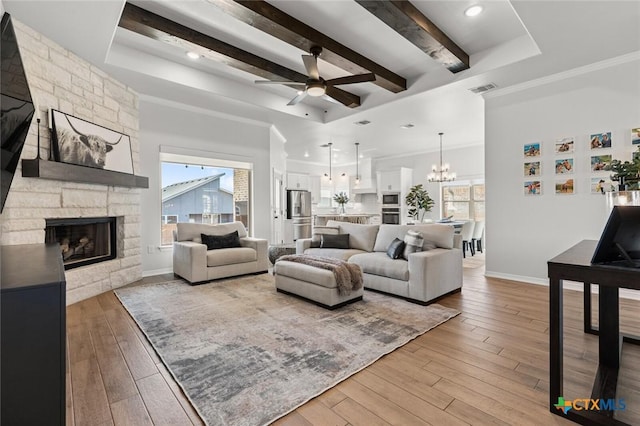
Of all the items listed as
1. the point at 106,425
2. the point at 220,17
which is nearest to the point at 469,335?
the point at 106,425

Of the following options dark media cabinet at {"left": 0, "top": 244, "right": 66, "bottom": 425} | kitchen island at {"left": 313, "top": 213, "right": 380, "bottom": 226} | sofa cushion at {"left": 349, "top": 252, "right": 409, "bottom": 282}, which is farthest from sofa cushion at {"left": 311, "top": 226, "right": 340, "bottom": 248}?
dark media cabinet at {"left": 0, "top": 244, "right": 66, "bottom": 425}

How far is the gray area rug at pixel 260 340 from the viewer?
1.75m

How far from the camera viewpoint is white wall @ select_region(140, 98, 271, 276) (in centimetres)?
480

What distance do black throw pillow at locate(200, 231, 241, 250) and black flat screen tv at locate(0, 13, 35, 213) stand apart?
2958 millimetres

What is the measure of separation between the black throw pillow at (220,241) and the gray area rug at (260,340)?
904 millimetres

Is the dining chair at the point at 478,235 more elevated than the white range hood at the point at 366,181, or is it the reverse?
the white range hood at the point at 366,181

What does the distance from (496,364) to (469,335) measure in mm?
475

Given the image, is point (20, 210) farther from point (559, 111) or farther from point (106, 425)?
point (559, 111)

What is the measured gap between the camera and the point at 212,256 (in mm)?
4320

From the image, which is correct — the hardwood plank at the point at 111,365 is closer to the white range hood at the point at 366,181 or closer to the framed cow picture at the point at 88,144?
the framed cow picture at the point at 88,144

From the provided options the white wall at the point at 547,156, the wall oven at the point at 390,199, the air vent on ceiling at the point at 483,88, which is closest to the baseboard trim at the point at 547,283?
the white wall at the point at 547,156

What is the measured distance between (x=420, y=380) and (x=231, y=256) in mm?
3300

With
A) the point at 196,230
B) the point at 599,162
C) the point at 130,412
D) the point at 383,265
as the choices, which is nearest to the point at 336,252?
the point at 383,265

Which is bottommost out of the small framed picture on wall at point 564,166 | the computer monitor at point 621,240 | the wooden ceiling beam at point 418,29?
the computer monitor at point 621,240
